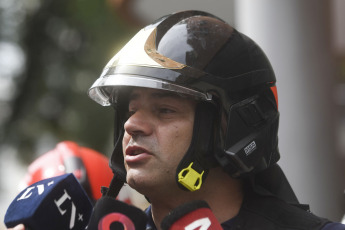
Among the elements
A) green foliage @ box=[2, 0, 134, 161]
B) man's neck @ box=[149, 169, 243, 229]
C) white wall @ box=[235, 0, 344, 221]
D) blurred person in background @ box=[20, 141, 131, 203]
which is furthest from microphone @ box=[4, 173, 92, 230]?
green foliage @ box=[2, 0, 134, 161]

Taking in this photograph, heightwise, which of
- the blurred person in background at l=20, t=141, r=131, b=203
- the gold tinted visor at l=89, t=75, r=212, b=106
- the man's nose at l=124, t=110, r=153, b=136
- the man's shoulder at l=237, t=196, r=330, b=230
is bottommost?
the blurred person in background at l=20, t=141, r=131, b=203

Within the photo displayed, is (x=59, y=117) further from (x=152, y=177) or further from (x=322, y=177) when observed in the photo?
(x=152, y=177)

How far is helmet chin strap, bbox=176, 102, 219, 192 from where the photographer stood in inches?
96.3

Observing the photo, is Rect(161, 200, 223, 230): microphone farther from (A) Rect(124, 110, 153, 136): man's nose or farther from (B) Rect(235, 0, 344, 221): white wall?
(B) Rect(235, 0, 344, 221): white wall

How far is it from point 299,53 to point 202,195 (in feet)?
8.18

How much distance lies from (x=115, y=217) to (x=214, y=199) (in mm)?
430

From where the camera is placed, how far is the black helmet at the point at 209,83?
2.49 metres

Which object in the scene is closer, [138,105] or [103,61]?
[138,105]

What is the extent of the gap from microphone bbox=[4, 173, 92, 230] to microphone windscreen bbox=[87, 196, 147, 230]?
265mm

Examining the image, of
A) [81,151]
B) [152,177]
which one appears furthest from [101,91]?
[81,151]

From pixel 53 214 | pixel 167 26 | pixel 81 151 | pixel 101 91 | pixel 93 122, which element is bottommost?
pixel 93 122

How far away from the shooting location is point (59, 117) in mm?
15562

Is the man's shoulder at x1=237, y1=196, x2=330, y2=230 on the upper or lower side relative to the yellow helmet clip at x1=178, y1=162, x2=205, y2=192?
lower

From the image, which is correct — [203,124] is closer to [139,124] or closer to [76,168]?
[139,124]
